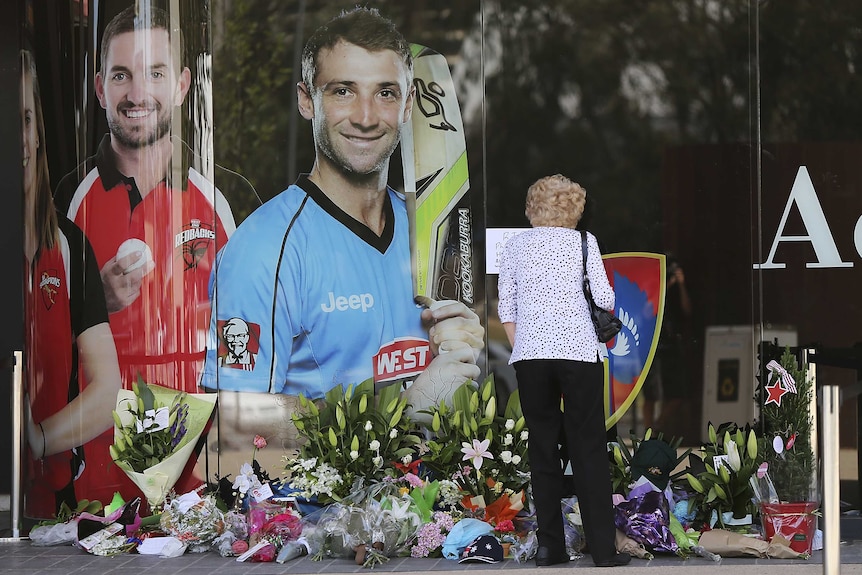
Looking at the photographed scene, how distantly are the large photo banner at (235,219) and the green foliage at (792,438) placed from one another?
1.74 m

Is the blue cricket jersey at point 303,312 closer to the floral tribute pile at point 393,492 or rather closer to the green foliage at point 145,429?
Result: the floral tribute pile at point 393,492

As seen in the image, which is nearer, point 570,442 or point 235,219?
point 570,442

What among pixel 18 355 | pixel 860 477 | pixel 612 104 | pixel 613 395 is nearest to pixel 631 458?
pixel 613 395

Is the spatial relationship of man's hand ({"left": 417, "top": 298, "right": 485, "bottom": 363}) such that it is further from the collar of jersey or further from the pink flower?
the pink flower

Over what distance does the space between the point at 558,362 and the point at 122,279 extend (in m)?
2.81

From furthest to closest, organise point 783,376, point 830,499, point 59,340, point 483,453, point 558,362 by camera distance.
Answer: point 59,340 → point 783,376 → point 483,453 → point 558,362 → point 830,499

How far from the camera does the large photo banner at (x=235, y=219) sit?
7.14m

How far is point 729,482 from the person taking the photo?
6492 mm

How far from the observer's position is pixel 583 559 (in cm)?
616

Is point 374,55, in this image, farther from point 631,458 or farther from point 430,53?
point 631,458

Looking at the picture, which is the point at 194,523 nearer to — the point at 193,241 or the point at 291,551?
the point at 291,551

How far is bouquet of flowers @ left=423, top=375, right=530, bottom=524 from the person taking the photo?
6723 millimetres

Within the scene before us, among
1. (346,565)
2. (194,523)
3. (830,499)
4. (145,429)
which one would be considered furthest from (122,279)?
(830,499)

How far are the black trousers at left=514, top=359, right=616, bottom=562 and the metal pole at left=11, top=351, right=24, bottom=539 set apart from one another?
3.02m
